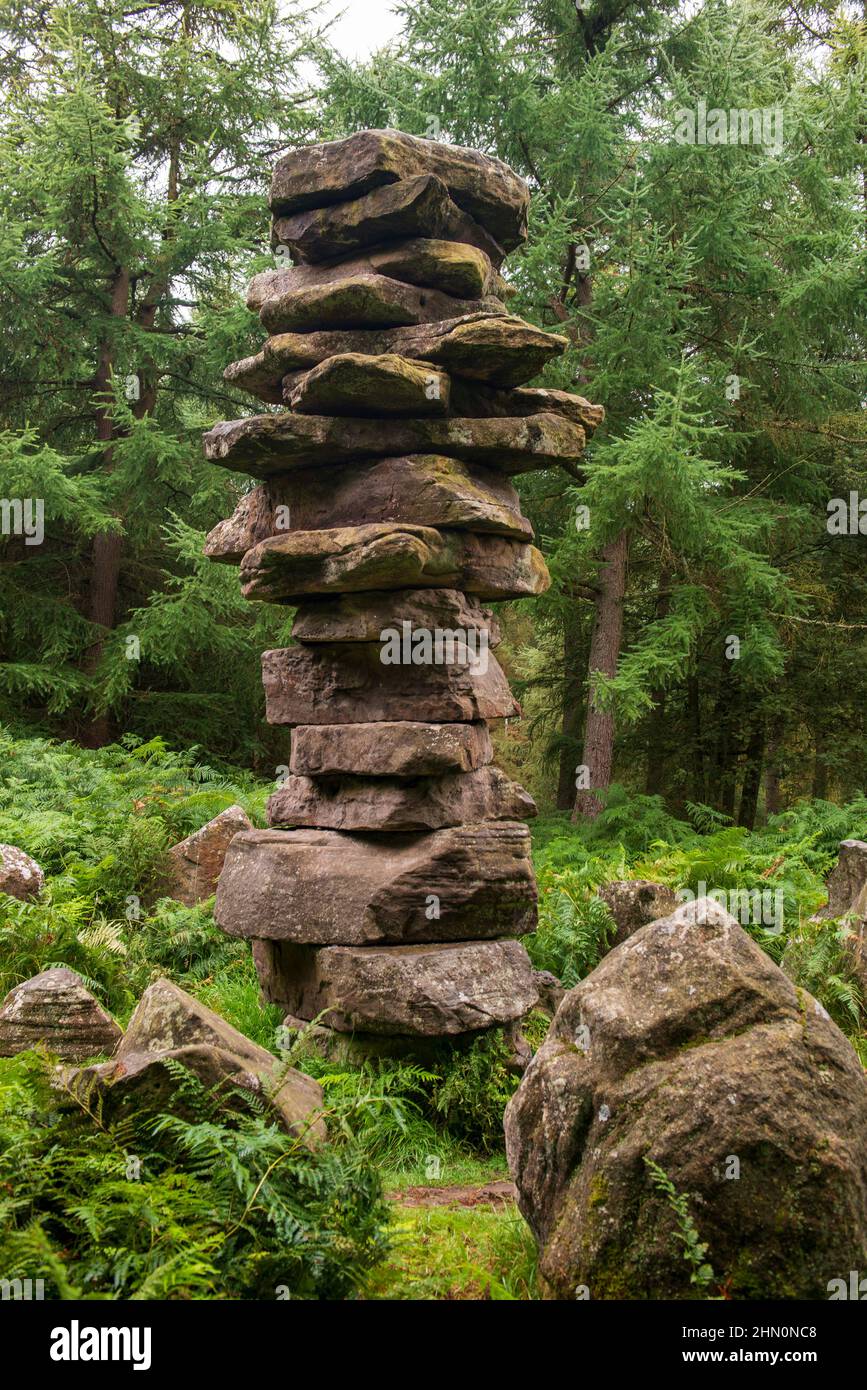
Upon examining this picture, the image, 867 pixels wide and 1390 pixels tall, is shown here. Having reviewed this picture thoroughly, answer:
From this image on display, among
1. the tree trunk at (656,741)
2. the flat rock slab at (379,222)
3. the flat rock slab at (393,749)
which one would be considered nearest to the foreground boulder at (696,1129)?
the flat rock slab at (393,749)

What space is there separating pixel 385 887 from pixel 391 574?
203 cm

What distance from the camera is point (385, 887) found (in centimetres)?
704

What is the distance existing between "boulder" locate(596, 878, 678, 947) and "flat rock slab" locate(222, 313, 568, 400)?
406 cm

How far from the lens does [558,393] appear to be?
820 cm

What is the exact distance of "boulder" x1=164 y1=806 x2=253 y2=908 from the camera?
35.0 ft

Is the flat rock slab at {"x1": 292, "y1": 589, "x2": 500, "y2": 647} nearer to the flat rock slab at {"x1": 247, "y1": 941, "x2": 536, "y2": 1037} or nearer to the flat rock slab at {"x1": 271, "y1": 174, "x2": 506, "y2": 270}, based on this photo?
the flat rock slab at {"x1": 247, "y1": 941, "x2": 536, "y2": 1037}

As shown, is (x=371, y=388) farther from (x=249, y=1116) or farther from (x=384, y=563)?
(x=249, y=1116)

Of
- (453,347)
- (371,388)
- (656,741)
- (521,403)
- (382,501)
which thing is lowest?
(656,741)

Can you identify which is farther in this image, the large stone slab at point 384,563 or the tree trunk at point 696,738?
the tree trunk at point 696,738

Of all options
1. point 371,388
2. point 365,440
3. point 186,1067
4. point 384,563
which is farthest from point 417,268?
point 186,1067

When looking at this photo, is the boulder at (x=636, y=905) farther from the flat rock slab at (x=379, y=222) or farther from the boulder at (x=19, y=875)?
the flat rock slab at (x=379, y=222)

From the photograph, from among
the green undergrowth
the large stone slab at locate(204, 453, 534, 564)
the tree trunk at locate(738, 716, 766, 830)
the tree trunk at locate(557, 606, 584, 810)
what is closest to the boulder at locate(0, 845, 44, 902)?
the green undergrowth

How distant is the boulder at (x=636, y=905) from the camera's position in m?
8.66

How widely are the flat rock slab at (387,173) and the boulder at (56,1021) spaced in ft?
18.2
